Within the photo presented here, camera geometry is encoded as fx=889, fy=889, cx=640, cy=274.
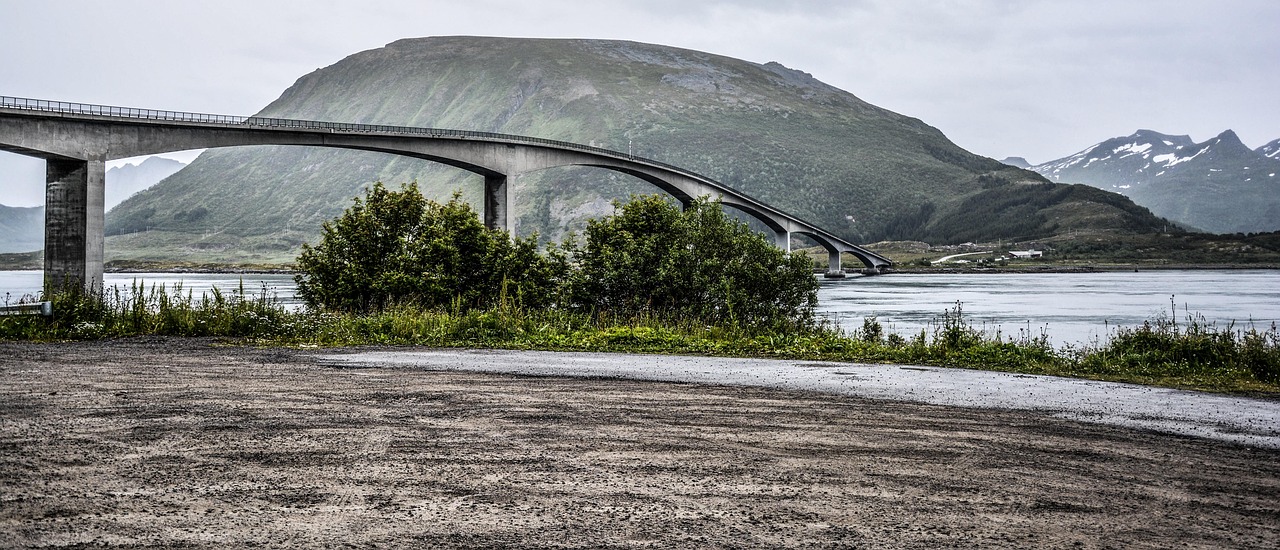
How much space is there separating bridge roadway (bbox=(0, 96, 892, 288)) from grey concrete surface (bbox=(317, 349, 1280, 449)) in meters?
18.8

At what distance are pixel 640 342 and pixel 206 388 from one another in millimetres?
8293

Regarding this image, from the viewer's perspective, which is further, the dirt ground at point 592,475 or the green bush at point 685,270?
the green bush at point 685,270

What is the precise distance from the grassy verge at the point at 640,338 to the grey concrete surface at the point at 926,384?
4.20 ft

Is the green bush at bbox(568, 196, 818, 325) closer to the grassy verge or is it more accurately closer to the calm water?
the calm water

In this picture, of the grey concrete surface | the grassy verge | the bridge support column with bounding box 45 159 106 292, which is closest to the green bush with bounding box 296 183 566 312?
the grassy verge

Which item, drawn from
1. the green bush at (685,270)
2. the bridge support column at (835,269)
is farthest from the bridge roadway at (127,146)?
the bridge support column at (835,269)

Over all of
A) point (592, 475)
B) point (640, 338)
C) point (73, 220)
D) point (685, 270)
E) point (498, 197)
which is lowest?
point (592, 475)

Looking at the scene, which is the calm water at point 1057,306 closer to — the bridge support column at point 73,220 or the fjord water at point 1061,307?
the fjord water at point 1061,307

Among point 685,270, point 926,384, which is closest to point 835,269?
point 685,270

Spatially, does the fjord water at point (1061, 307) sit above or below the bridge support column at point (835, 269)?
below

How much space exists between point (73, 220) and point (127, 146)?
5522 mm

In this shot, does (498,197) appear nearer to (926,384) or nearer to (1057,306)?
(1057,306)

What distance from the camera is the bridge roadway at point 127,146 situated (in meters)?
43.4

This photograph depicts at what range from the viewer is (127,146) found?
47500mm
